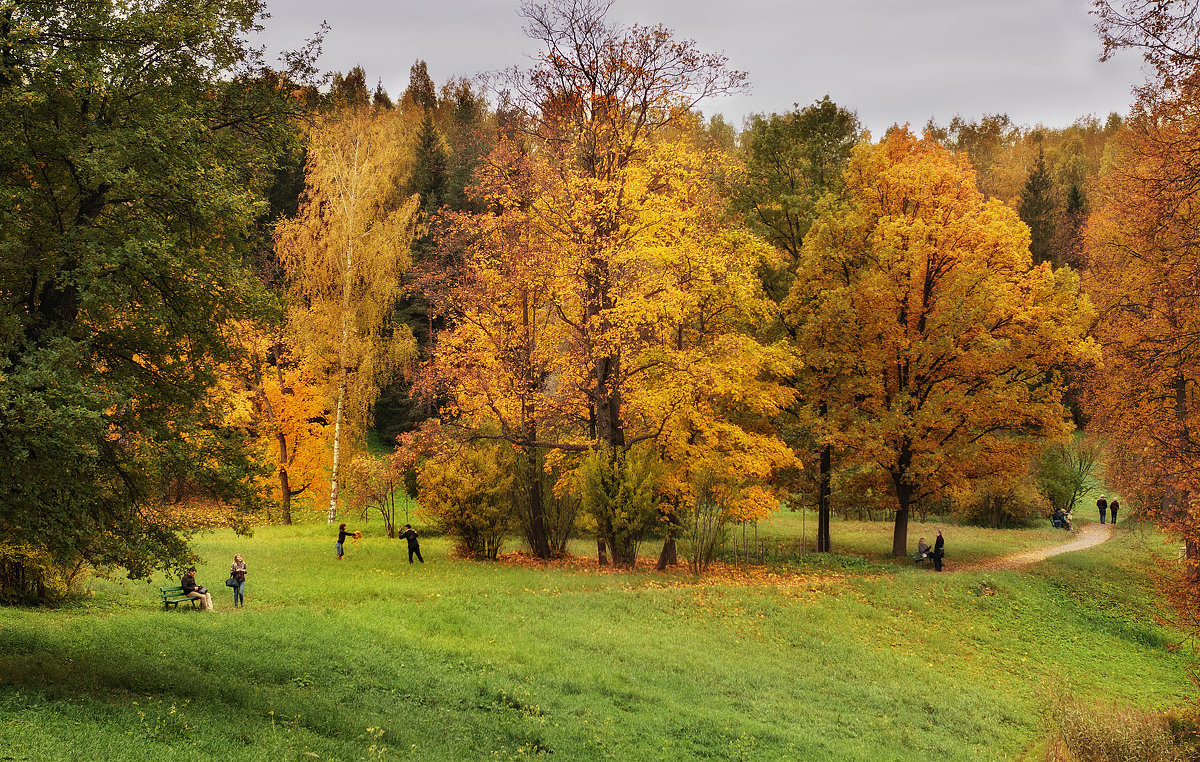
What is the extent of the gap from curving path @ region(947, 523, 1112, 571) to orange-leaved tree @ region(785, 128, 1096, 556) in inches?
122

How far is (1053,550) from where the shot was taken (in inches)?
1109

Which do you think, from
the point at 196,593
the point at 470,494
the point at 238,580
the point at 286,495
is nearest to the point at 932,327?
the point at 470,494

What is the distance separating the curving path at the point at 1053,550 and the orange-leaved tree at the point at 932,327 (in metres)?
3.09

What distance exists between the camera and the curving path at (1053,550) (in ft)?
80.0

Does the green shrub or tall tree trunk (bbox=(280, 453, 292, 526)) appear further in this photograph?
the green shrub

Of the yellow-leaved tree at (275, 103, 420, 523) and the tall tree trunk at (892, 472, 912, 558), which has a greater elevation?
the yellow-leaved tree at (275, 103, 420, 523)

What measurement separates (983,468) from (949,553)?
4861 mm

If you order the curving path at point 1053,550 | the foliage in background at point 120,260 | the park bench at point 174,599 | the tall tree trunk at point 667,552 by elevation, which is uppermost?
the foliage in background at point 120,260

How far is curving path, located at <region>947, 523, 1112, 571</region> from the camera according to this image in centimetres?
2437

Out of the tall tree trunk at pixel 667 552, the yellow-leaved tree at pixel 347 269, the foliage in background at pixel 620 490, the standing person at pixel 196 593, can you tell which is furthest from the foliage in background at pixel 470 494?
the yellow-leaved tree at pixel 347 269

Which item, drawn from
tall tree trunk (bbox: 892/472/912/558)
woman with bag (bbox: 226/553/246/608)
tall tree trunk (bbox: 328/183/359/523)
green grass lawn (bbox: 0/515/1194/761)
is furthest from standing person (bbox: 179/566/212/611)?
tall tree trunk (bbox: 892/472/912/558)

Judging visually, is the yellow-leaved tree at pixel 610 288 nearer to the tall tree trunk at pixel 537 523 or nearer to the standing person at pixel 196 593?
the tall tree trunk at pixel 537 523

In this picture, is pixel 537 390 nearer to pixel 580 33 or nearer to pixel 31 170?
pixel 580 33

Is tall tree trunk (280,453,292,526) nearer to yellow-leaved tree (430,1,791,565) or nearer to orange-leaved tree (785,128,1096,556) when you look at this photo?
yellow-leaved tree (430,1,791,565)
